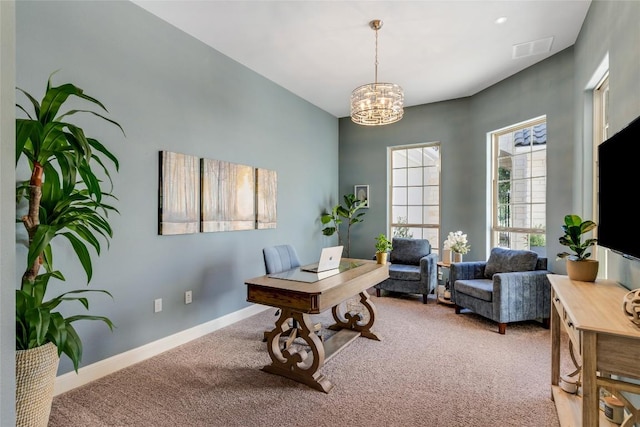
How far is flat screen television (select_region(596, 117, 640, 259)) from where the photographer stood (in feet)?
5.17

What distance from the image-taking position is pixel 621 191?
1745 millimetres

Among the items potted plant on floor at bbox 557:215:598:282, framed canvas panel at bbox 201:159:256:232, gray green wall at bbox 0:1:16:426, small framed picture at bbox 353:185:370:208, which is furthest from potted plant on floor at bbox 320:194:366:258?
gray green wall at bbox 0:1:16:426

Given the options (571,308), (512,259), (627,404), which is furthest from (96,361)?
(512,259)

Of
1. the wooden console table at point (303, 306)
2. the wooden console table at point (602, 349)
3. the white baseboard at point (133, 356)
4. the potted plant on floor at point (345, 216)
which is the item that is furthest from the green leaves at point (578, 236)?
the potted plant on floor at point (345, 216)

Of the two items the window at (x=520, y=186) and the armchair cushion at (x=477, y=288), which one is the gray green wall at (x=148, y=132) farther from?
the window at (x=520, y=186)

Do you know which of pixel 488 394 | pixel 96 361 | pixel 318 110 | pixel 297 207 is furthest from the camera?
pixel 318 110

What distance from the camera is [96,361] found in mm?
2422

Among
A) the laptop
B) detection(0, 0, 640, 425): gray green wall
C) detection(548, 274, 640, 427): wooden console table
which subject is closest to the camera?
detection(548, 274, 640, 427): wooden console table

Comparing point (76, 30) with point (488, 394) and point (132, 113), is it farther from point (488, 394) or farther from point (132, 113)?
point (488, 394)

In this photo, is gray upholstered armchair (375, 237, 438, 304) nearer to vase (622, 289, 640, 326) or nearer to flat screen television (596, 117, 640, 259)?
flat screen television (596, 117, 640, 259)

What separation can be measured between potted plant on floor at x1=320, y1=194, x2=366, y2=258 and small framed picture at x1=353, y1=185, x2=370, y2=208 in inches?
3.0

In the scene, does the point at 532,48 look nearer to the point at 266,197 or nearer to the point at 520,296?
the point at 520,296

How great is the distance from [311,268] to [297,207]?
1.88m

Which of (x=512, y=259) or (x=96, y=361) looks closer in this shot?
(x=96, y=361)
